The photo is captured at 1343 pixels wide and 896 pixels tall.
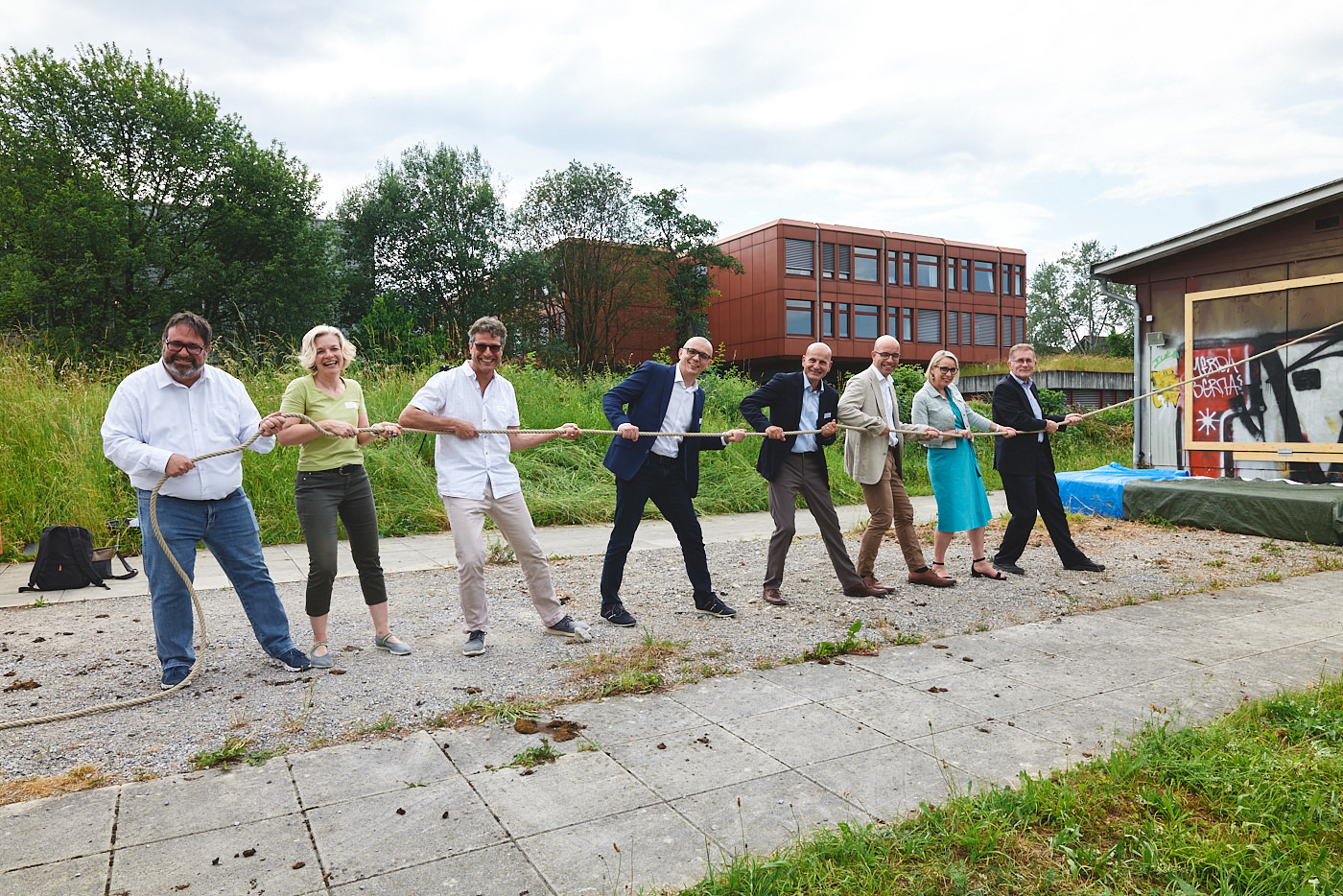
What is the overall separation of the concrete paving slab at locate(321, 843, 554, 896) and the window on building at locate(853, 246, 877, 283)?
Result: 4493cm

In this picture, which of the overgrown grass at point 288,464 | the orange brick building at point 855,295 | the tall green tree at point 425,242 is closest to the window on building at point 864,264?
the orange brick building at point 855,295

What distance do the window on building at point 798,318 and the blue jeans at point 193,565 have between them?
130 ft

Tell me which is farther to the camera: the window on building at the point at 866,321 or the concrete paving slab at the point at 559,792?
the window on building at the point at 866,321

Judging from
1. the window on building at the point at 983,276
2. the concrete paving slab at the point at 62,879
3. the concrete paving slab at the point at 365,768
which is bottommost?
the concrete paving slab at the point at 365,768

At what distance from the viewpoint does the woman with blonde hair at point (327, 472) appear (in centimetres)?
485

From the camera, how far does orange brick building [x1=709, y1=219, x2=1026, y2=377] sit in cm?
4344

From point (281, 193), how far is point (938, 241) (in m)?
34.2

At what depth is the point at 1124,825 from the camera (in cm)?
284

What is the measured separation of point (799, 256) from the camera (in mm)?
43531

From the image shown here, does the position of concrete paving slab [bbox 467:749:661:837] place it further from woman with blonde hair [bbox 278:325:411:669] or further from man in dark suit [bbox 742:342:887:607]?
man in dark suit [bbox 742:342:887:607]

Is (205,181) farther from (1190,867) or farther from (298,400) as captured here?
(1190,867)

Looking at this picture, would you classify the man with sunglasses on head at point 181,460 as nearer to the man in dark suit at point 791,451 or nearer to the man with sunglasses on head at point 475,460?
the man with sunglasses on head at point 475,460

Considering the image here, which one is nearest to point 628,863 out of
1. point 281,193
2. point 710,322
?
point 281,193

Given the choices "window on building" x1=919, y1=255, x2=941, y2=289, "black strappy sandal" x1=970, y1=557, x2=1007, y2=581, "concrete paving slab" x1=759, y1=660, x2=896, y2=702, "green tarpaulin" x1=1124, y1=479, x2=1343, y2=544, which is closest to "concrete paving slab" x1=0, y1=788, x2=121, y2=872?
"concrete paving slab" x1=759, y1=660, x2=896, y2=702
